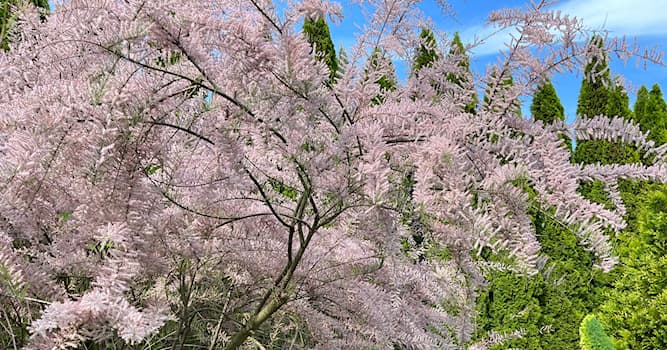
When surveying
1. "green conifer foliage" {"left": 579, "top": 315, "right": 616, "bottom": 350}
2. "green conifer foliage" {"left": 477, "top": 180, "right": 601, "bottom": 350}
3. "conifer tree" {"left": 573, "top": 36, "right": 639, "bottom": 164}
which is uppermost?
"conifer tree" {"left": 573, "top": 36, "right": 639, "bottom": 164}

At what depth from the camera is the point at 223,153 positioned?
4.35ft

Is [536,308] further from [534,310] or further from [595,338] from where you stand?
[595,338]

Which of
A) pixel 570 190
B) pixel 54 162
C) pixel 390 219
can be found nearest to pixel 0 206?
pixel 54 162

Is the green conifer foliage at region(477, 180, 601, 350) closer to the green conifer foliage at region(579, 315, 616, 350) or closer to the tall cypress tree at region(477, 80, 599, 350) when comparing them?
the tall cypress tree at region(477, 80, 599, 350)

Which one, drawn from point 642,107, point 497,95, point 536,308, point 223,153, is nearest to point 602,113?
point 642,107

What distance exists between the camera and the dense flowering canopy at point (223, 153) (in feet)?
3.97

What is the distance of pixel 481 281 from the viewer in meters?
2.06

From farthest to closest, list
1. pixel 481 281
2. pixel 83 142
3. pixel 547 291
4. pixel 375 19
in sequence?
1. pixel 547 291
2. pixel 481 281
3. pixel 375 19
4. pixel 83 142

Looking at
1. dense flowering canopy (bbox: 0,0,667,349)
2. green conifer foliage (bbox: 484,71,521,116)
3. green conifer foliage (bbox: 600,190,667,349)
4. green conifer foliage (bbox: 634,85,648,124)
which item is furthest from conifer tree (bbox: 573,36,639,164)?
dense flowering canopy (bbox: 0,0,667,349)

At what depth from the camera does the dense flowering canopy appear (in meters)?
1.21

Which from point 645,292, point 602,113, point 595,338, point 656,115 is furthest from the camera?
point 656,115

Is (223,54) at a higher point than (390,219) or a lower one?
higher

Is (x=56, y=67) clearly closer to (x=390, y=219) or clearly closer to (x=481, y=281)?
(x=390, y=219)

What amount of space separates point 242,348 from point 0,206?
40.5 inches
